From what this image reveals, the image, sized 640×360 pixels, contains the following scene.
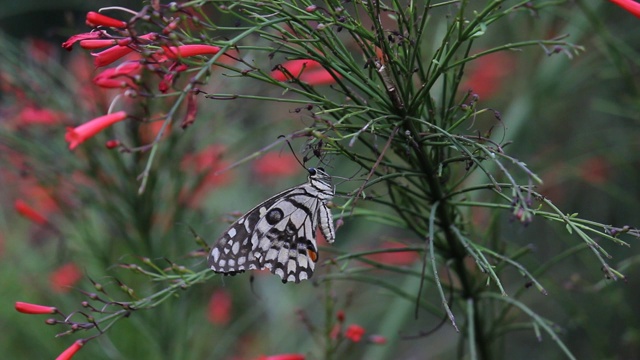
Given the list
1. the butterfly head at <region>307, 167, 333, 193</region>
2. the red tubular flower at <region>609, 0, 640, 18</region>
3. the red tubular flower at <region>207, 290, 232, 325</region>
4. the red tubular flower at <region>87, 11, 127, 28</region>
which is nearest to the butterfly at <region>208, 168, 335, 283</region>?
the butterfly head at <region>307, 167, 333, 193</region>

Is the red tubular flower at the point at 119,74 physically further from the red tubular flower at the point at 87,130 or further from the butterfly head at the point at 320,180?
the butterfly head at the point at 320,180

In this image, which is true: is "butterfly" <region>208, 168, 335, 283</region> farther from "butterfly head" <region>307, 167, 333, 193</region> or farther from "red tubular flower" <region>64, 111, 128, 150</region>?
"red tubular flower" <region>64, 111, 128, 150</region>

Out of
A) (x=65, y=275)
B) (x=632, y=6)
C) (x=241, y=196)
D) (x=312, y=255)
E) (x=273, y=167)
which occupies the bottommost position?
(x=65, y=275)

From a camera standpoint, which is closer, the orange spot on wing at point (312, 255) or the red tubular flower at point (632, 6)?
the red tubular flower at point (632, 6)

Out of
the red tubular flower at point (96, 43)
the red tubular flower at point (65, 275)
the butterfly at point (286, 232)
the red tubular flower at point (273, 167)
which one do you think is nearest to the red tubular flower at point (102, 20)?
the red tubular flower at point (96, 43)

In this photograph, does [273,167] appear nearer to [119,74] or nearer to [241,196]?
[241,196]

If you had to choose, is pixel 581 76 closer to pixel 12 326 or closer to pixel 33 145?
pixel 33 145

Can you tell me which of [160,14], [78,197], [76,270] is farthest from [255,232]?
[76,270]

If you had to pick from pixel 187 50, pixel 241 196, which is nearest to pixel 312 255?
pixel 187 50
